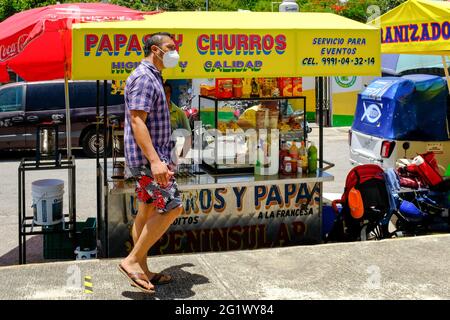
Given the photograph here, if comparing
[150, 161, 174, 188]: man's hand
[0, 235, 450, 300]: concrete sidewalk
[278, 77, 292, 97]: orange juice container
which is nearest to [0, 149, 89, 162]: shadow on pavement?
[278, 77, 292, 97]: orange juice container

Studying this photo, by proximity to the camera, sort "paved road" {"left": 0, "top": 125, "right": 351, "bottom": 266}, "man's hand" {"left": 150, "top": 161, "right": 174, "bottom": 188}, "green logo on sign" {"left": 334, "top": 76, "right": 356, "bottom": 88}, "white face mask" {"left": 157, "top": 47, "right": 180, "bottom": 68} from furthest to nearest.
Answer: "green logo on sign" {"left": 334, "top": 76, "right": 356, "bottom": 88}, "paved road" {"left": 0, "top": 125, "right": 351, "bottom": 266}, "white face mask" {"left": 157, "top": 47, "right": 180, "bottom": 68}, "man's hand" {"left": 150, "top": 161, "right": 174, "bottom": 188}

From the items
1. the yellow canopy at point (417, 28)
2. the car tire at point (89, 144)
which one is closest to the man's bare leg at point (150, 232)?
the yellow canopy at point (417, 28)

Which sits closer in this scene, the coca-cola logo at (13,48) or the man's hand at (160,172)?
the man's hand at (160,172)

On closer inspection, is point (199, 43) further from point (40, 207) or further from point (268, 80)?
point (40, 207)

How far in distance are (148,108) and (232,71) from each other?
5.09 ft

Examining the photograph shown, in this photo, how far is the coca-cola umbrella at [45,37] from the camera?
5871 millimetres

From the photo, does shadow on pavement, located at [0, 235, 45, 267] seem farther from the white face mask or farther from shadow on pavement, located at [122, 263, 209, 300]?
the white face mask

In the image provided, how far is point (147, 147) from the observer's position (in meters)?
4.63

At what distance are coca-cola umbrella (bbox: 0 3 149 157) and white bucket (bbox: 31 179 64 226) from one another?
1.11 meters

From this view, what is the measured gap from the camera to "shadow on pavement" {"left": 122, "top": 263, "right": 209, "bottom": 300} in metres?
4.98

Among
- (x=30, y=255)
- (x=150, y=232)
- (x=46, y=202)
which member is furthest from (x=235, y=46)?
(x=30, y=255)

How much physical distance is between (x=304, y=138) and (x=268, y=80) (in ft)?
2.51

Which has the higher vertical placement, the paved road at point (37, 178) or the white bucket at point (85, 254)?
the paved road at point (37, 178)

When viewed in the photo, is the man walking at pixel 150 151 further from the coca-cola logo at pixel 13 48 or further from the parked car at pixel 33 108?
the parked car at pixel 33 108
